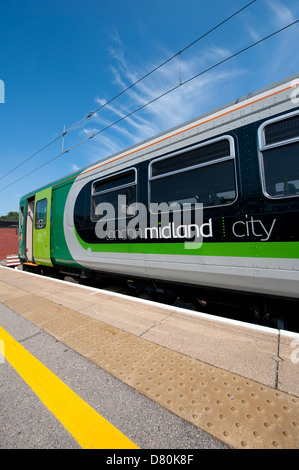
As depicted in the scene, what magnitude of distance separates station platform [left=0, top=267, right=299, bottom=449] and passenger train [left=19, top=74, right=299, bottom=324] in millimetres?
592

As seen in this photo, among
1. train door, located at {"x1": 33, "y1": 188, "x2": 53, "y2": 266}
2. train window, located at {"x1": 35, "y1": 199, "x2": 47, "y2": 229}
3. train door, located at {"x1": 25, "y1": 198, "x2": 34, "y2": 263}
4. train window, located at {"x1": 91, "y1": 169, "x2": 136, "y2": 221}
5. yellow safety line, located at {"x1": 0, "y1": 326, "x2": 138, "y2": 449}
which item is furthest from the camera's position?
train door, located at {"x1": 25, "y1": 198, "x2": 34, "y2": 263}

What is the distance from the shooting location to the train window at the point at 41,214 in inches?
271

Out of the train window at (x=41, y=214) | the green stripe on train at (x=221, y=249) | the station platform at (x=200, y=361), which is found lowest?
the station platform at (x=200, y=361)

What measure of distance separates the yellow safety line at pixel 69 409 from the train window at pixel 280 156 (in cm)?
280

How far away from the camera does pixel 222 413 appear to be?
1449mm

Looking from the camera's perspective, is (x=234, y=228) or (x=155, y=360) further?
(x=234, y=228)

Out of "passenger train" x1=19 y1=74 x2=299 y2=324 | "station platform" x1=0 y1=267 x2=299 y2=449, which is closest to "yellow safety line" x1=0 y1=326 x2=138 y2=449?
"station platform" x1=0 y1=267 x2=299 y2=449

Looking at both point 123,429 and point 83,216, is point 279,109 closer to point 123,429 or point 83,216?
point 123,429

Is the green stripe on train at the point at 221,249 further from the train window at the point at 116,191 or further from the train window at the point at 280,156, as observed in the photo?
the train window at the point at 116,191

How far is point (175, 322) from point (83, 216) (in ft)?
11.7

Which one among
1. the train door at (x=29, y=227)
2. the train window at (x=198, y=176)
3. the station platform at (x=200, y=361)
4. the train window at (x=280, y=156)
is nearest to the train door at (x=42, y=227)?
the train door at (x=29, y=227)

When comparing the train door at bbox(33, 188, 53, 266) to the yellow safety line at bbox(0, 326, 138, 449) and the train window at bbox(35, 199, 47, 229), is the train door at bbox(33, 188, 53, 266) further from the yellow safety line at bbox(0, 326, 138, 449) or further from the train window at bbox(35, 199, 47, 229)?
the yellow safety line at bbox(0, 326, 138, 449)

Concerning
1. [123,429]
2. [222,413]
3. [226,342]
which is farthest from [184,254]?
[123,429]

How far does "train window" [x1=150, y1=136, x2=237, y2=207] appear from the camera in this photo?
2973mm
